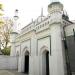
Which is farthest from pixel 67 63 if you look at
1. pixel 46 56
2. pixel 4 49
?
pixel 4 49

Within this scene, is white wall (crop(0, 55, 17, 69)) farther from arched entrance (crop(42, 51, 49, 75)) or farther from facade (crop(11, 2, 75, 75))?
arched entrance (crop(42, 51, 49, 75))

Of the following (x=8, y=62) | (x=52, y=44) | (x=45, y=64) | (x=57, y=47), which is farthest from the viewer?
(x=8, y=62)

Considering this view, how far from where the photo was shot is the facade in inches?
346

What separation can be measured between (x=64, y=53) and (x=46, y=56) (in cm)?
262

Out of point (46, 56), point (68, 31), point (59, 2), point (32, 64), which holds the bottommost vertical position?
point (32, 64)

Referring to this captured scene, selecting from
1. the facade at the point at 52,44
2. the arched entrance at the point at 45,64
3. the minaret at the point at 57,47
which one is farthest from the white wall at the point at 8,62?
the minaret at the point at 57,47

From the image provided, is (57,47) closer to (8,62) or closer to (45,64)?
(45,64)

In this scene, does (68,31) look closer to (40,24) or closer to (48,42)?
(48,42)

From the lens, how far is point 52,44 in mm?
9484

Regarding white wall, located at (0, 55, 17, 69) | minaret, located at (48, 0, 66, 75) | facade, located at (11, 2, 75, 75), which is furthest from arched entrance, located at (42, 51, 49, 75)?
white wall, located at (0, 55, 17, 69)

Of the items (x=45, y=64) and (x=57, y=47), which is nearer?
(x=57, y=47)

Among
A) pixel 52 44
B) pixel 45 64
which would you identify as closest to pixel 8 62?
pixel 45 64

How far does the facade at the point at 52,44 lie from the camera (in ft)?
28.8

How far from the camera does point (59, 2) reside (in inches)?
410
